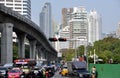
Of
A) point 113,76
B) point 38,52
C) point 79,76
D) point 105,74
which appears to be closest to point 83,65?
point 79,76

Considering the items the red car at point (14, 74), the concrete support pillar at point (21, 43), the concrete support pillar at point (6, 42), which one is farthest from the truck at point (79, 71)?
the concrete support pillar at point (21, 43)

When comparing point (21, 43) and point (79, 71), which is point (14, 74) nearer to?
point (79, 71)

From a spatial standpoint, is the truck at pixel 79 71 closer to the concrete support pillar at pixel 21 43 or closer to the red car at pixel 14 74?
the red car at pixel 14 74

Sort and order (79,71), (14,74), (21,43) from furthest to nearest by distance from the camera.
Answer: (21,43) < (79,71) < (14,74)

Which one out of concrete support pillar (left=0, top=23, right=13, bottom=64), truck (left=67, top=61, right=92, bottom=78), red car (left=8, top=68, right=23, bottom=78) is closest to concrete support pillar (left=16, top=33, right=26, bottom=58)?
concrete support pillar (left=0, top=23, right=13, bottom=64)

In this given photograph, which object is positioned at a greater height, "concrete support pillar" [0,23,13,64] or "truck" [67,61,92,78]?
"concrete support pillar" [0,23,13,64]

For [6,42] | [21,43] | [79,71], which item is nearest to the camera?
[79,71]

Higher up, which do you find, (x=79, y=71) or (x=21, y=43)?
(x=21, y=43)

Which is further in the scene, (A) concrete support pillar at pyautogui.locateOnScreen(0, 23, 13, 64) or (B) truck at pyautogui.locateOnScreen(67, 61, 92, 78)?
(A) concrete support pillar at pyautogui.locateOnScreen(0, 23, 13, 64)

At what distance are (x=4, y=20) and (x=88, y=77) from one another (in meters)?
20.0

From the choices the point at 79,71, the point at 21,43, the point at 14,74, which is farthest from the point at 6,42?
the point at 21,43

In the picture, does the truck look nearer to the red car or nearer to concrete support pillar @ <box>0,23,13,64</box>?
the red car

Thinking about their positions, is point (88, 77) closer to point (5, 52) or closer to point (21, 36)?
point (5, 52)

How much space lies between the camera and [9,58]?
64.5 m
